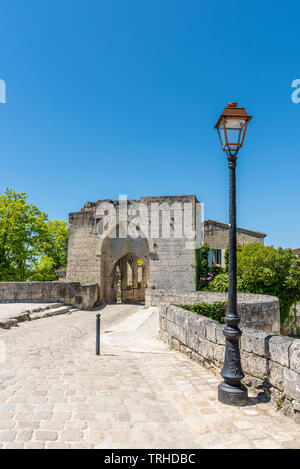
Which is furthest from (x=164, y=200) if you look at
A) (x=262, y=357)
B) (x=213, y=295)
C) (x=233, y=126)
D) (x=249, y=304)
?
(x=262, y=357)

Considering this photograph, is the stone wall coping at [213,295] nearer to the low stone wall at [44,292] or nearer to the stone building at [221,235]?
the low stone wall at [44,292]

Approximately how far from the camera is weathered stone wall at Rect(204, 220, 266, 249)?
2022 centimetres

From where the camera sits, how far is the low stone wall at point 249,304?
33.1 ft

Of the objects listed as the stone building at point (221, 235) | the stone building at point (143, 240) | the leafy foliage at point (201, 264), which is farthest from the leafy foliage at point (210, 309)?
the stone building at point (221, 235)

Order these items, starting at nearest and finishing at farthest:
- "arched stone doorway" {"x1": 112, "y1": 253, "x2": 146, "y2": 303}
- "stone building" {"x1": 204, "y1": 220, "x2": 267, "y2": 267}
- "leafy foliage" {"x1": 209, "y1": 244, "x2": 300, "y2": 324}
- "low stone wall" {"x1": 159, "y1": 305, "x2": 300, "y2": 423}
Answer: "low stone wall" {"x1": 159, "y1": 305, "x2": 300, "y2": 423} → "leafy foliage" {"x1": 209, "y1": 244, "x2": 300, "y2": 324} → "stone building" {"x1": 204, "y1": 220, "x2": 267, "y2": 267} → "arched stone doorway" {"x1": 112, "y1": 253, "x2": 146, "y2": 303}

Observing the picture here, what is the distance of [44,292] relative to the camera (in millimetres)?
15094

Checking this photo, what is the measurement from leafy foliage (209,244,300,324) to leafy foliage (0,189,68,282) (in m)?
14.3

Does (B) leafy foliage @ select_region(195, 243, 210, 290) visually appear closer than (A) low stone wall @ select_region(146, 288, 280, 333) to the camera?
No

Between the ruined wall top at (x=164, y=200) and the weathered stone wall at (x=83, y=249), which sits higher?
the ruined wall top at (x=164, y=200)

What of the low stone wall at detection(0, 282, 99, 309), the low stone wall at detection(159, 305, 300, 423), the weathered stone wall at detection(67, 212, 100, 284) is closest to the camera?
the low stone wall at detection(159, 305, 300, 423)

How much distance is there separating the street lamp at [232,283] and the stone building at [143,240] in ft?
43.0

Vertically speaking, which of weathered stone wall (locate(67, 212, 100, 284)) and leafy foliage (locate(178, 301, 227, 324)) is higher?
weathered stone wall (locate(67, 212, 100, 284))

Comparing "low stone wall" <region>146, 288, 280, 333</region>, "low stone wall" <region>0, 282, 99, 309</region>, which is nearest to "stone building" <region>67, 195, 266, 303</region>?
"low stone wall" <region>146, 288, 280, 333</region>

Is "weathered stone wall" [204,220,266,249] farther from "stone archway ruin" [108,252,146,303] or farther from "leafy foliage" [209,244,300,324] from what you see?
"stone archway ruin" [108,252,146,303]
